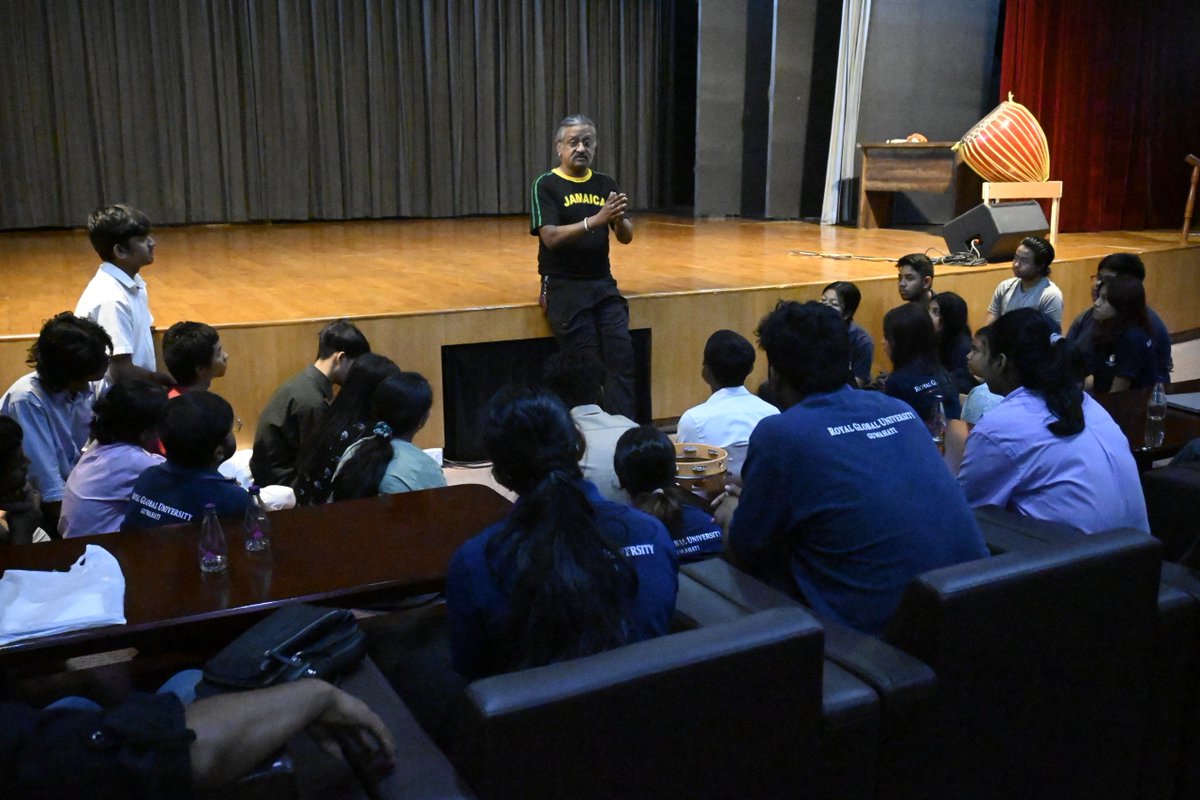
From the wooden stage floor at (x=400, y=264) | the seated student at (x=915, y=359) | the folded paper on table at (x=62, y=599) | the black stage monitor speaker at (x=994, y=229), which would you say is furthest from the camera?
the black stage monitor speaker at (x=994, y=229)

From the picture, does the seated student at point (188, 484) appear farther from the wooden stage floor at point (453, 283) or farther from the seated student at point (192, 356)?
the wooden stage floor at point (453, 283)

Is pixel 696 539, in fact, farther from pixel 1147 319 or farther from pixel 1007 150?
pixel 1007 150

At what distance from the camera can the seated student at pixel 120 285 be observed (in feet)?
11.1

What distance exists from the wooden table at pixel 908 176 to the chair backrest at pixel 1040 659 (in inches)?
243

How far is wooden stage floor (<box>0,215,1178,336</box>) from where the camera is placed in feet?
15.4

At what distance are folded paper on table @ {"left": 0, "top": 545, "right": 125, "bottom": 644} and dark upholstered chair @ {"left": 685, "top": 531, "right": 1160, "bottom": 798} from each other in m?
1.01

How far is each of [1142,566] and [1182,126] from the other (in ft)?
25.9

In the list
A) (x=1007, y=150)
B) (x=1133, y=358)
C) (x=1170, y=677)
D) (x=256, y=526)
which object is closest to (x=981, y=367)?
(x=1170, y=677)

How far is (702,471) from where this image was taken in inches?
97.8

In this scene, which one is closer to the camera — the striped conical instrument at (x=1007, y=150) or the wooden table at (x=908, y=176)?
the striped conical instrument at (x=1007, y=150)

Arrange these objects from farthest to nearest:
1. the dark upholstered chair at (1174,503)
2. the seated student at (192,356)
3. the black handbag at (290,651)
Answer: the seated student at (192,356) → the dark upholstered chair at (1174,503) → the black handbag at (290,651)

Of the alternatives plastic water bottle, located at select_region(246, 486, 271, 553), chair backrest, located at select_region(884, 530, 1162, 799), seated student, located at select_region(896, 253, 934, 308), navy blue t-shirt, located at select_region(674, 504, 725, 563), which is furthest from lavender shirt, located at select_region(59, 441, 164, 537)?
seated student, located at select_region(896, 253, 934, 308)

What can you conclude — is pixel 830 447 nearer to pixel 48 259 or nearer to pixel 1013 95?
pixel 48 259

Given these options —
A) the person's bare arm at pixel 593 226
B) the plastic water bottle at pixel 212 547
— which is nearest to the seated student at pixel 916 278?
the person's bare arm at pixel 593 226
